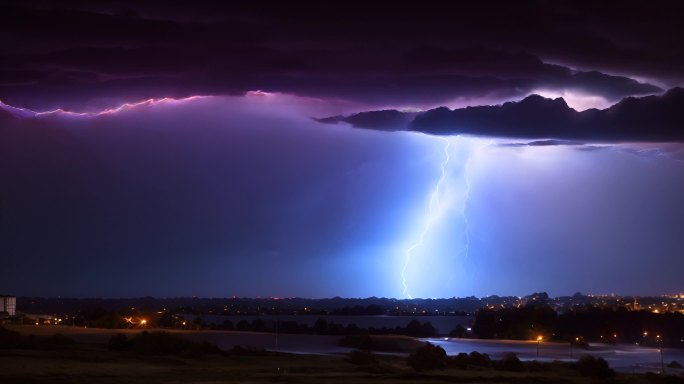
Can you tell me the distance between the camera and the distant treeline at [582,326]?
283ft

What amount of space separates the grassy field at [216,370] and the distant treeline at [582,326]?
43.5 metres

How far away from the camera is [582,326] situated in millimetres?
90875

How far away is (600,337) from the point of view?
293 ft

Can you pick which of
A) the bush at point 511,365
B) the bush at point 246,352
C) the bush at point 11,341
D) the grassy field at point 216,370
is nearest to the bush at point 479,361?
the bush at point 511,365

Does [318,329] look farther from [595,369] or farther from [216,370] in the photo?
[216,370]

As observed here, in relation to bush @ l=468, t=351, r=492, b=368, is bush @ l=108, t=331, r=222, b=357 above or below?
above

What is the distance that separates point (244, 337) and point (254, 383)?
1299 inches

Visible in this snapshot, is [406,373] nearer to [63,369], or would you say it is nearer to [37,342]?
[63,369]

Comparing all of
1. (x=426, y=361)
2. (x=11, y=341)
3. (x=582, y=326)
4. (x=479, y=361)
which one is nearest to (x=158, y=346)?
(x=11, y=341)

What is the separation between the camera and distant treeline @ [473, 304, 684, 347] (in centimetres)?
8625

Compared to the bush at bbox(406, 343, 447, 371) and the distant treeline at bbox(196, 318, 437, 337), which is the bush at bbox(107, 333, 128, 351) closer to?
the bush at bbox(406, 343, 447, 371)

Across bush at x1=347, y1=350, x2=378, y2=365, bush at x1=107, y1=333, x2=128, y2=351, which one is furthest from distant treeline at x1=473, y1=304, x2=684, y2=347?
bush at x1=107, y1=333, x2=128, y2=351

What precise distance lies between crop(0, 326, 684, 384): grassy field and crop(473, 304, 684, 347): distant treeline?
43481 millimetres

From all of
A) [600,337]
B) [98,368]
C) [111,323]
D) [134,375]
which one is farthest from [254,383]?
[600,337]
